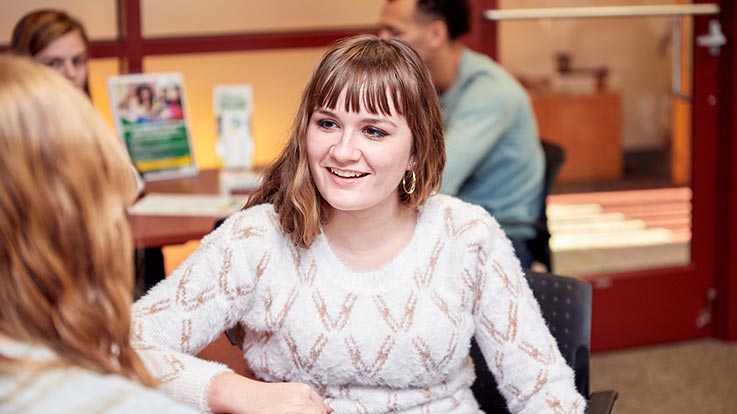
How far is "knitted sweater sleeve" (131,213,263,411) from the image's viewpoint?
177cm

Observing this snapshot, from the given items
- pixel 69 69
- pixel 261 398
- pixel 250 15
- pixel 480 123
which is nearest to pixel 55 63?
pixel 69 69

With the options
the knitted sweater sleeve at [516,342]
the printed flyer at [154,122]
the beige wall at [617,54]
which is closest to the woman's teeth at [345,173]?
the knitted sweater sleeve at [516,342]

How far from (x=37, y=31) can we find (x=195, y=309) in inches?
73.2

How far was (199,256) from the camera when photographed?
1895mm

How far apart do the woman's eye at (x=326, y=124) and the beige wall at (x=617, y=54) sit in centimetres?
209

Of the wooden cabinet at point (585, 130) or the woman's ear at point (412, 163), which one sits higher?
the woman's ear at point (412, 163)

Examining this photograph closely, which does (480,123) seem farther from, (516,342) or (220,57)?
(516,342)

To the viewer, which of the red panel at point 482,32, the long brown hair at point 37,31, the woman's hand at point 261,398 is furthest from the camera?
the red panel at point 482,32

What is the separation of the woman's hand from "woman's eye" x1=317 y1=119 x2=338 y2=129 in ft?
1.56

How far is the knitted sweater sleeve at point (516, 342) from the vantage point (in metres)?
1.90

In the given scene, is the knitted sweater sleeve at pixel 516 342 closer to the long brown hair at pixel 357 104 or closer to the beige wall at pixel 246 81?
the long brown hair at pixel 357 104

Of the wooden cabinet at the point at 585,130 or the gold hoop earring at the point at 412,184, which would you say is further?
the wooden cabinet at the point at 585,130

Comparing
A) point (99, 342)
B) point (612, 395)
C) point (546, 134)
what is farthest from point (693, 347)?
point (99, 342)

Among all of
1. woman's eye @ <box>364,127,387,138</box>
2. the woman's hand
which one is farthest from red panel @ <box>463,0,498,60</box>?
the woman's hand
